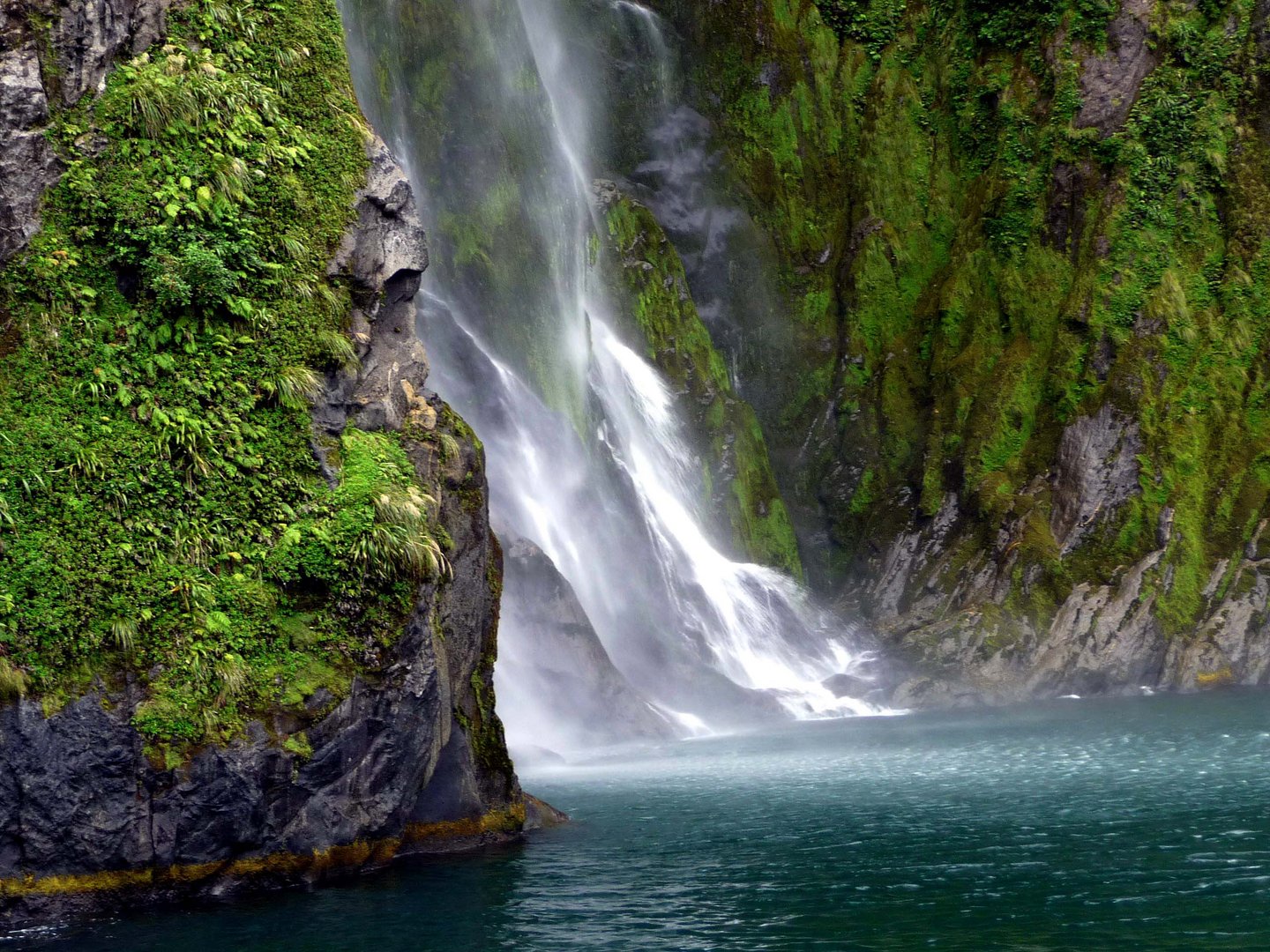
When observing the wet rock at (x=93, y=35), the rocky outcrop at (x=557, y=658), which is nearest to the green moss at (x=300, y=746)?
the wet rock at (x=93, y=35)

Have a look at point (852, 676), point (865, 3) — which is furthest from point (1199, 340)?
point (865, 3)

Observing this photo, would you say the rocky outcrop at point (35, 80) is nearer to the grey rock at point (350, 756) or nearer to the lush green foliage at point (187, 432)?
the lush green foliage at point (187, 432)

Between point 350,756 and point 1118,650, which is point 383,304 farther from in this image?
point 1118,650

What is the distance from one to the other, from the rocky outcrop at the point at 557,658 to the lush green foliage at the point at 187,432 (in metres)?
12.6

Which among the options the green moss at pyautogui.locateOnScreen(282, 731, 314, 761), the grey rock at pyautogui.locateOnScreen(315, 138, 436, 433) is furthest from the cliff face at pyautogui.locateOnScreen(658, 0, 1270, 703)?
the green moss at pyautogui.locateOnScreen(282, 731, 314, 761)

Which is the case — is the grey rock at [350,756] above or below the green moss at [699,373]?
below

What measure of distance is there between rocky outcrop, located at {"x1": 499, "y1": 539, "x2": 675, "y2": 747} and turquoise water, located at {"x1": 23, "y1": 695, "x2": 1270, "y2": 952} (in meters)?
7.16

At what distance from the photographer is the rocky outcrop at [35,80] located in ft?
39.9

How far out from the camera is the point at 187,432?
1236 centimetres

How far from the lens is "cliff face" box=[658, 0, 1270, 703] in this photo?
32.4m

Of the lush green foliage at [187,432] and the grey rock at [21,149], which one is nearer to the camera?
the lush green foliage at [187,432]

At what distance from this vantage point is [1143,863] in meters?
10.7

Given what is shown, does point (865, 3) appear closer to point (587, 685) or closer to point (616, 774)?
point (587, 685)

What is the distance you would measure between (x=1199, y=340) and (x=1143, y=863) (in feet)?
87.0
